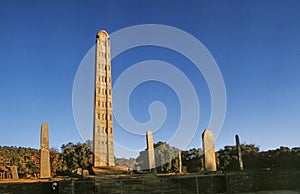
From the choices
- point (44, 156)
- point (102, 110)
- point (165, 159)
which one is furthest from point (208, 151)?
point (165, 159)

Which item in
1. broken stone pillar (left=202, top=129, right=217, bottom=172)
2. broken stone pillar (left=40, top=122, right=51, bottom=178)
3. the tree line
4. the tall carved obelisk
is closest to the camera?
broken stone pillar (left=202, top=129, right=217, bottom=172)

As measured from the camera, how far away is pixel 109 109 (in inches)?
639

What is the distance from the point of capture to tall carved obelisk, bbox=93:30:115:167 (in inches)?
608

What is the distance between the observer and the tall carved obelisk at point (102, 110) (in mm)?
15438

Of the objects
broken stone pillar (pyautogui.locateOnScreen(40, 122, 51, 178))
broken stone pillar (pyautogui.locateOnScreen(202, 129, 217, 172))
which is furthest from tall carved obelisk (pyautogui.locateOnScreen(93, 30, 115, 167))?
broken stone pillar (pyautogui.locateOnScreen(202, 129, 217, 172))

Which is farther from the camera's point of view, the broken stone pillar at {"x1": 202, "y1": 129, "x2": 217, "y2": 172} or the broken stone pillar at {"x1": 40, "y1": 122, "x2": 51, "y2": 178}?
the broken stone pillar at {"x1": 40, "y1": 122, "x2": 51, "y2": 178}

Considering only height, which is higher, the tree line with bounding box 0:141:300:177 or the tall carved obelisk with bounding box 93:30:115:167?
the tall carved obelisk with bounding box 93:30:115:167

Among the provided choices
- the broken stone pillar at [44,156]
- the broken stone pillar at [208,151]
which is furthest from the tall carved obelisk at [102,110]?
the broken stone pillar at [208,151]

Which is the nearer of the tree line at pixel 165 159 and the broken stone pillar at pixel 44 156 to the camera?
the broken stone pillar at pixel 44 156

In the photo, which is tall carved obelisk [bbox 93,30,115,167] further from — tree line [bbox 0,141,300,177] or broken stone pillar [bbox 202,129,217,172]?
tree line [bbox 0,141,300,177]

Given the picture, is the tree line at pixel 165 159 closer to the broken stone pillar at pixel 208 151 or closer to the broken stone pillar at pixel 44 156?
the broken stone pillar at pixel 44 156

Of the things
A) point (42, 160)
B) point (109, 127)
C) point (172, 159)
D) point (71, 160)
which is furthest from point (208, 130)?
point (71, 160)

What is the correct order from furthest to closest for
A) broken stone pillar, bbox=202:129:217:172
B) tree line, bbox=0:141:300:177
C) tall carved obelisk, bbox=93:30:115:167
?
tree line, bbox=0:141:300:177
tall carved obelisk, bbox=93:30:115:167
broken stone pillar, bbox=202:129:217:172

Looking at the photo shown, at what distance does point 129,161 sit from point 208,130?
22.5 m
